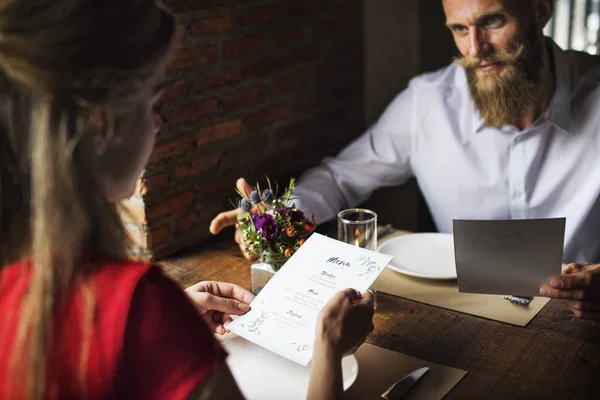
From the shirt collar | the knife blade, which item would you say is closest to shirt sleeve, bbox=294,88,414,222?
the shirt collar

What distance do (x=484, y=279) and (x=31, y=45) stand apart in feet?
3.06

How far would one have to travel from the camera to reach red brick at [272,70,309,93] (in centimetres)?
202

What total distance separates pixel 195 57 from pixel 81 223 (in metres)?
1.04

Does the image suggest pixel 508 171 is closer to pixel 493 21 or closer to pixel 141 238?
pixel 493 21

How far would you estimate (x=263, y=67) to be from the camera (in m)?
1.95

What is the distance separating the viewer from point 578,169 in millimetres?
1819

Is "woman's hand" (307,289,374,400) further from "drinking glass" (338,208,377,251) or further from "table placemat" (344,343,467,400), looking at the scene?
"drinking glass" (338,208,377,251)

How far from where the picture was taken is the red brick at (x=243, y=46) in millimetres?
1817

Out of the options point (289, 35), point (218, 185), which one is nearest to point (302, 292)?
point (218, 185)

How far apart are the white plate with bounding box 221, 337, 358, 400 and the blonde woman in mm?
279

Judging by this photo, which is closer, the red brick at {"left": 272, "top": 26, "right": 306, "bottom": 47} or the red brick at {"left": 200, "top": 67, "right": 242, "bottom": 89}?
the red brick at {"left": 200, "top": 67, "right": 242, "bottom": 89}

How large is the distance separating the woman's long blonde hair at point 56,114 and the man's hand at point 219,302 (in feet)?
1.49

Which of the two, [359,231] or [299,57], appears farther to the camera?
[299,57]

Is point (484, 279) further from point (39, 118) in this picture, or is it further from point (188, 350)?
point (39, 118)
